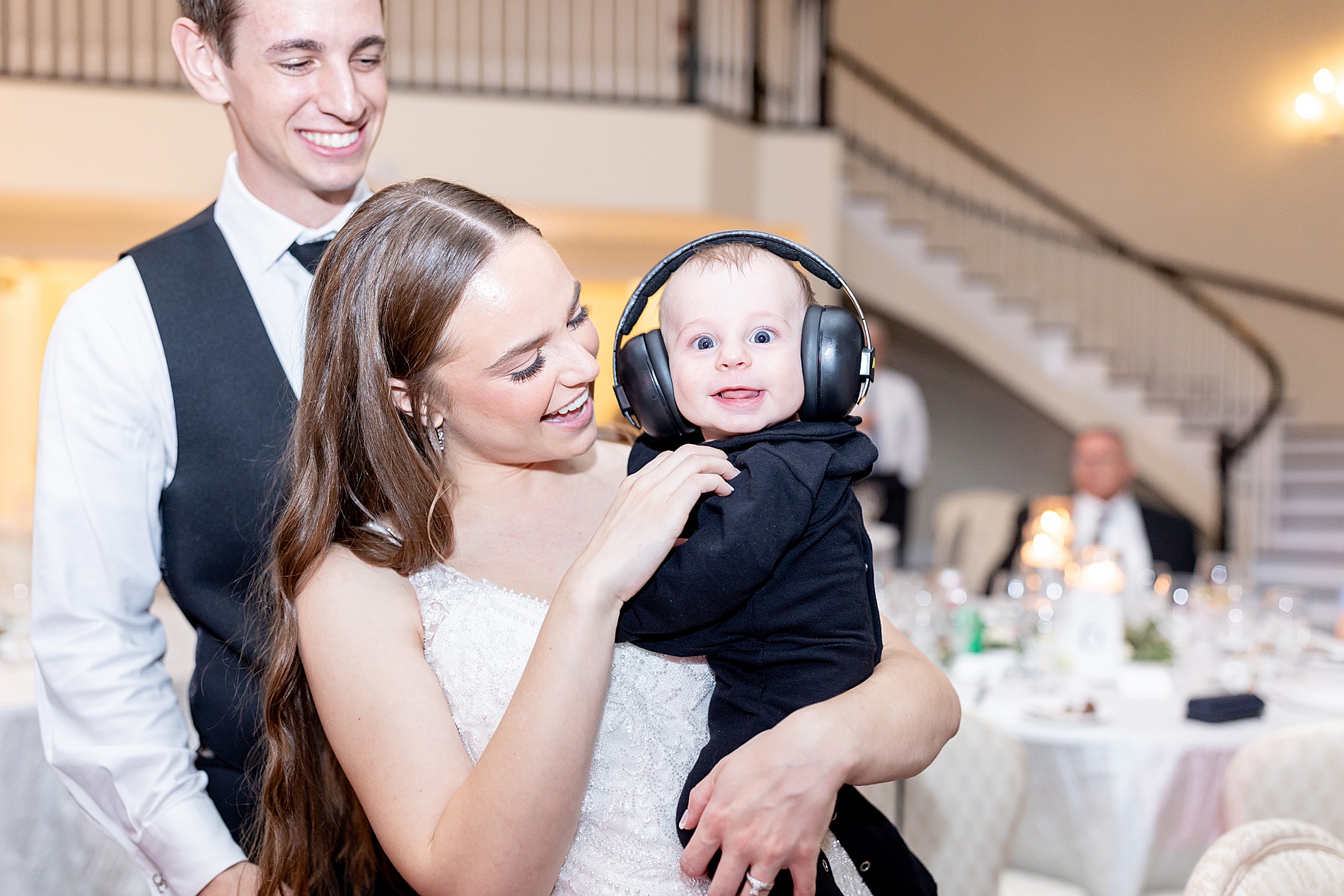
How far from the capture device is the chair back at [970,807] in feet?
8.00

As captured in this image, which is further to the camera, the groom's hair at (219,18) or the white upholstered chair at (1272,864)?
the groom's hair at (219,18)

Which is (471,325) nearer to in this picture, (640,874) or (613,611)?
(613,611)

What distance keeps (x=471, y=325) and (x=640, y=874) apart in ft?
2.38

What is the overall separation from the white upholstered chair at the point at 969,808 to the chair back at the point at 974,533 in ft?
14.5

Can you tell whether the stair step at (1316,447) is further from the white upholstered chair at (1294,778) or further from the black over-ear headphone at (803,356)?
the black over-ear headphone at (803,356)

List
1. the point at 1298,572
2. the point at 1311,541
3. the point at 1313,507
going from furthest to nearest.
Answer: the point at 1313,507 < the point at 1311,541 < the point at 1298,572

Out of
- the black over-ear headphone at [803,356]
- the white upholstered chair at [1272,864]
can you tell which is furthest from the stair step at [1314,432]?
the black over-ear headphone at [803,356]

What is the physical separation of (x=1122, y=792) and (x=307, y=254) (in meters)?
2.23

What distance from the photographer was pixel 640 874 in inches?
54.3

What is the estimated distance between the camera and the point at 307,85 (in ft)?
5.26

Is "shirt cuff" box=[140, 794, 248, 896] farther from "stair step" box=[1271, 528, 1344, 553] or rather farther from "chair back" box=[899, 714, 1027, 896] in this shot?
"stair step" box=[1271, 528, 1344, 553]

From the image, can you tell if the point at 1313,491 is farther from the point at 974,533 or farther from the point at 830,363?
the point at 830,363

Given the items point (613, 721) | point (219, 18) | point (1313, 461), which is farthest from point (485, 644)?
point (1313, 461)

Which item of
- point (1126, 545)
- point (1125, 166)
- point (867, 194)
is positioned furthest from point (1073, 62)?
point (1126, 545)
